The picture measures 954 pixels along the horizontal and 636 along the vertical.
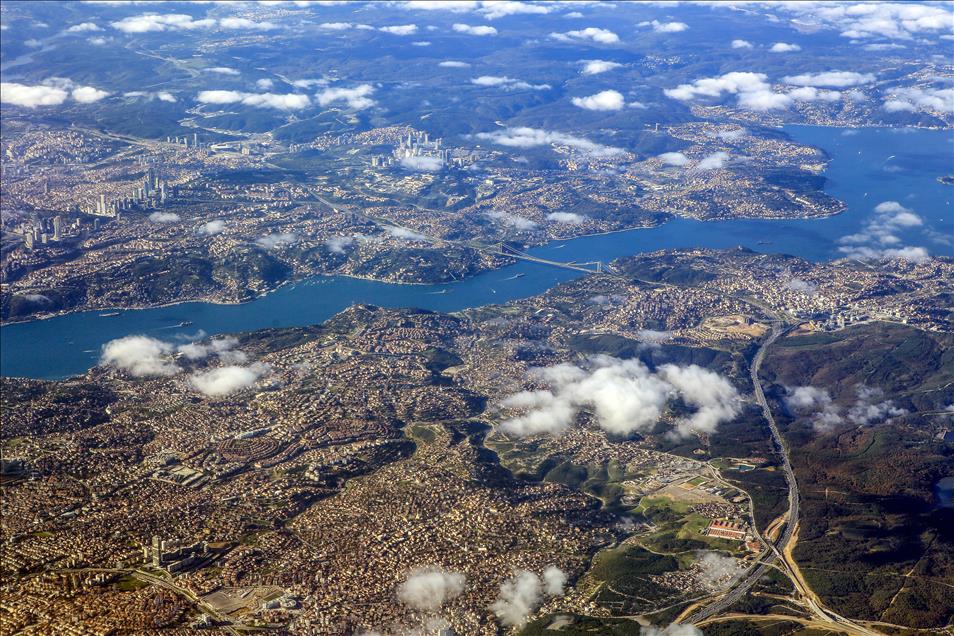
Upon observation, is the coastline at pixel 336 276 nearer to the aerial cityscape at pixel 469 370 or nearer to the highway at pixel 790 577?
the aerial cityscape at pixel 469 370

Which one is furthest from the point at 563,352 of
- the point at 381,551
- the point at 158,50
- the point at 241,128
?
the point at 158,50

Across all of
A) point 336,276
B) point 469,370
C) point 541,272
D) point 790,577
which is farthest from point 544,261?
point 790,577

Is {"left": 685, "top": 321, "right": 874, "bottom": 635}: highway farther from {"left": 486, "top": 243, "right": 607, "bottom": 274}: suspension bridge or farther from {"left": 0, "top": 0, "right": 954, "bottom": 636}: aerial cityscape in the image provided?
{"left": 486, "top": 243, "right": 607, "bottom": 274}: suspension bridge

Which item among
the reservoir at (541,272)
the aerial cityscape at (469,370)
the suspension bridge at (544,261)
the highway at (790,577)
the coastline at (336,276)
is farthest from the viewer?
the suspension bridge at (544,261)

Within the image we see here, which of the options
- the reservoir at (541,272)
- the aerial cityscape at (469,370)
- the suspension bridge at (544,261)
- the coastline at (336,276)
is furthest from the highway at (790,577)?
the coastline at (336,276)

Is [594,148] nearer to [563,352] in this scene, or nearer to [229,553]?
[563,352]

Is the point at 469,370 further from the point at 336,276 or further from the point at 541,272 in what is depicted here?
the point at 541,272
